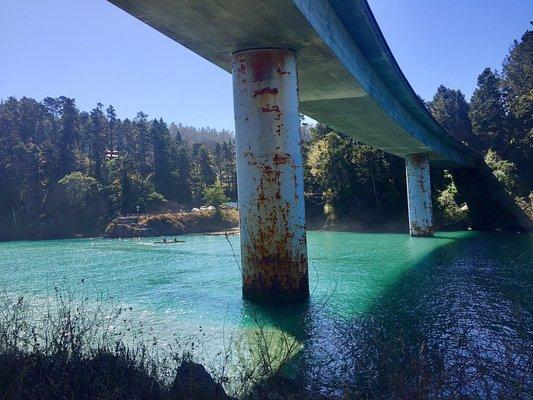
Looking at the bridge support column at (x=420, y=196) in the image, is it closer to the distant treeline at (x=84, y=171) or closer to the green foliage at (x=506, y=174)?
the green foliage at (x=506, y=174)

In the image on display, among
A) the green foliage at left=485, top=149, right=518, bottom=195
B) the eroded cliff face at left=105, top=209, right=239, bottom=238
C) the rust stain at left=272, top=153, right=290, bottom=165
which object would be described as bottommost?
the eroded cliff face at left=105, top=209, right=239, bottom=238

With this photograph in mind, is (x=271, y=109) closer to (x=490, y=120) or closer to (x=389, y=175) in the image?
(x=389, y=175)

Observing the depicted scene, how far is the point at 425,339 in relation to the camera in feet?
27.7

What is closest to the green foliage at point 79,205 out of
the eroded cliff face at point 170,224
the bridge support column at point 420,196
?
the eroded cliff face at point 170,224

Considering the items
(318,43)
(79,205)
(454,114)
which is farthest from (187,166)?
(318,43)

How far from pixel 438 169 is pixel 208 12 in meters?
44.9

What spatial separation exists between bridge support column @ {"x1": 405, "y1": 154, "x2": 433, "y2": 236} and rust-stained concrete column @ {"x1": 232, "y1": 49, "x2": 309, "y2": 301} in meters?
26.7

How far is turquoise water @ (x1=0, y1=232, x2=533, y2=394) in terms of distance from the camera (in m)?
7.39

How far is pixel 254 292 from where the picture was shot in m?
12.2

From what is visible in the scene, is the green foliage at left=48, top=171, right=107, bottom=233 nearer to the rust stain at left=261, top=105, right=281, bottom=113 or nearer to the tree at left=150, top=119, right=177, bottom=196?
the tree at left=150, top=119, right=177, bottom=196

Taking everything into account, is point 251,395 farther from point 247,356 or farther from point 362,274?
point 362,274

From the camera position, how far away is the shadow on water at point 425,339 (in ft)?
17.5

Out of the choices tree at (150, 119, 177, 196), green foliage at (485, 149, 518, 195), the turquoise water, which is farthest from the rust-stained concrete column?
tree at (150, 119, 177, 196)

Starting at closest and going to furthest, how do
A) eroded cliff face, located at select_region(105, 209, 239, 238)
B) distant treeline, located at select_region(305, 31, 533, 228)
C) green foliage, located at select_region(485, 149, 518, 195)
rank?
green foliage, located at select_region(485, 149, 518, 195), distant treeline, located at select_region(305, 31, 533, 228), eroded cliff face, located at select_region(105, 209, 239, 238)
